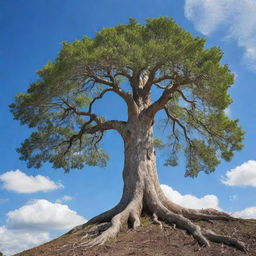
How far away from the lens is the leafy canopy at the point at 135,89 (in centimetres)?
1110

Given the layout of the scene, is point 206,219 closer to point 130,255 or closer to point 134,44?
point 130,255

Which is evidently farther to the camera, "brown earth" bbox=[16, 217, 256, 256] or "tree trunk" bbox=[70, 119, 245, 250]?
"tree trunk" bbox=[70, 119, 245, 250]

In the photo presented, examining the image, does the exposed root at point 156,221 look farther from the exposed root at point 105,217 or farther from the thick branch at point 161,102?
the thick branch at point 161,102

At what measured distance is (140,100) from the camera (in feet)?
Result: 44.1

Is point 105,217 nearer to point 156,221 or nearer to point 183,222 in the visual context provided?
point 156,221

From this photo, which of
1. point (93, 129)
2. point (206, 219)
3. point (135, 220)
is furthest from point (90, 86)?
point (206, 219)

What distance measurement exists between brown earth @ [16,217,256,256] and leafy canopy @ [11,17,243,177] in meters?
4.26

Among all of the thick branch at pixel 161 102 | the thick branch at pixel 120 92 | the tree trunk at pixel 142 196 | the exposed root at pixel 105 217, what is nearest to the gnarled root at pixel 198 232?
the tree trunk at pixel 142 196

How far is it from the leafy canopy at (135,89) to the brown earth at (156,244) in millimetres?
4264

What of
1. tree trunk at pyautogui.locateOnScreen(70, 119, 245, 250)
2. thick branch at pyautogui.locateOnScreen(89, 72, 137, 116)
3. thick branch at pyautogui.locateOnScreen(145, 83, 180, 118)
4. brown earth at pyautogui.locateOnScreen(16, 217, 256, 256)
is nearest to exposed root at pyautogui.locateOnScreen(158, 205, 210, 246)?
tree trunk at pyautogui.locateOnScreen(70, 119, 245, 250)

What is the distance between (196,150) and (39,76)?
7837 millimetres

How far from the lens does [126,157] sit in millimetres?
12406

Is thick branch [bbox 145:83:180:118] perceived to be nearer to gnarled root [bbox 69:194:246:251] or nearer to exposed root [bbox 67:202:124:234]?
gnarled root [bbox 69:194:246:251]

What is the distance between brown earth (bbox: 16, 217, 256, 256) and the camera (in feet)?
26.9
